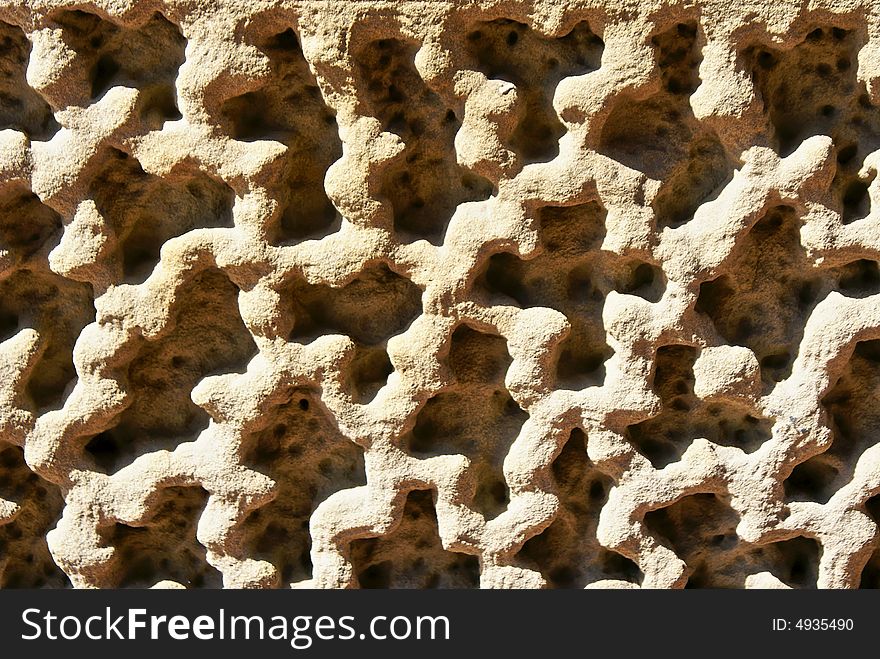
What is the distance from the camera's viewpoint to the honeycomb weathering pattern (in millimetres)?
903

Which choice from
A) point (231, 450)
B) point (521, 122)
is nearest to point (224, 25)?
point (521, 122)

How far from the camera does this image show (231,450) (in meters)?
0.96

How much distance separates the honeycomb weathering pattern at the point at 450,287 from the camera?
2.96 ft

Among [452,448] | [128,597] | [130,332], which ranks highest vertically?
[130,332]

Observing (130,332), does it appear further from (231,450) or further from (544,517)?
(544,517)

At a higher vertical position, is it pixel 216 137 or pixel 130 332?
pixel 216 137

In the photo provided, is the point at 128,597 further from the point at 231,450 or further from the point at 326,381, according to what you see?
the point at 326,381

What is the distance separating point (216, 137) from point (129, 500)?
1.29 ft

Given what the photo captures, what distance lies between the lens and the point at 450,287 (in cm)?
92

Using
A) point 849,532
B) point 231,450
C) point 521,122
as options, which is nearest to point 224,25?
point 521,122

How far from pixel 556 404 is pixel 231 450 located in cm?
34

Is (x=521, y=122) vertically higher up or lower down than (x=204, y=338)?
higher up

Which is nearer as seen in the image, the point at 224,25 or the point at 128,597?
the point at 224,25

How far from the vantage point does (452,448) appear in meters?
0.98
